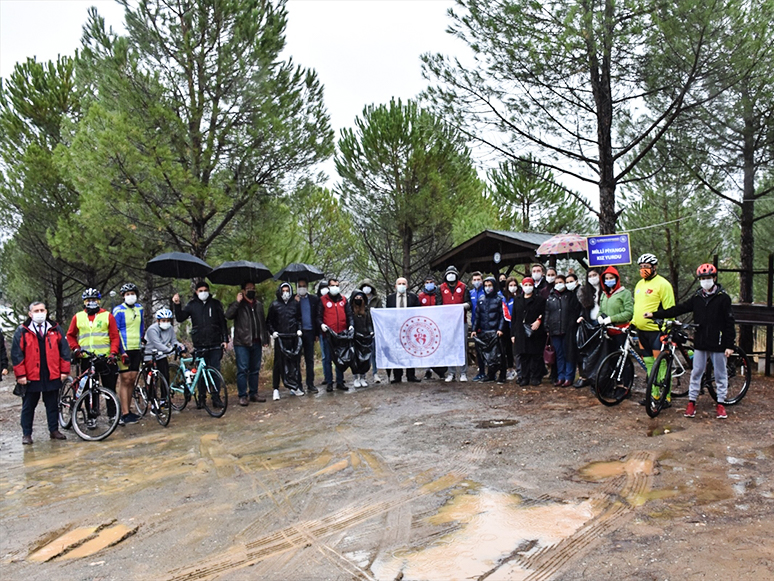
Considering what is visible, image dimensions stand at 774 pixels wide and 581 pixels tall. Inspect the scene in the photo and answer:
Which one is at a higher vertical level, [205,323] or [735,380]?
[205,323]

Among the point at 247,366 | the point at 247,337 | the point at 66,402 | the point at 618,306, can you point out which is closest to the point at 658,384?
the point at 618,306

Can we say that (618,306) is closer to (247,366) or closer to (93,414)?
(247,366)

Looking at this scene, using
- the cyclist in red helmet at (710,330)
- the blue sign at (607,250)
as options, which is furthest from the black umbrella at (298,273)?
the cyclist in red helmet at (710,330)

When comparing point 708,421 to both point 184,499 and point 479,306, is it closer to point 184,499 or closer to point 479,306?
point 479,306

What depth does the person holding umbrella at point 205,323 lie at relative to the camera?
9.82 m

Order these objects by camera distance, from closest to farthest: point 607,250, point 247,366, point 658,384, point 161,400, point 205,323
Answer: point 658,384 → point 161,400 → point 205,323 → point 247,366 → point 607,250

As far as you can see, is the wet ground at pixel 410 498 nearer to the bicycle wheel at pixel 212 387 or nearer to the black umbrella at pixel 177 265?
the bicycle wheel at pixel 212 387

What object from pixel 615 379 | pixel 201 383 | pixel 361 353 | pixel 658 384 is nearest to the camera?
pixel 658 384

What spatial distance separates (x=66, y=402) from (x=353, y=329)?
460cm

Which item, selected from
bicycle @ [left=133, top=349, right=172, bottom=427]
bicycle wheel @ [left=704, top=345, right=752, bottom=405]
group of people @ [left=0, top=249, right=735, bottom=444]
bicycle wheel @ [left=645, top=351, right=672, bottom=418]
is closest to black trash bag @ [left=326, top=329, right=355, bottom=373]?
group of people @ [left=0, top=249, right=735, bottom=444]

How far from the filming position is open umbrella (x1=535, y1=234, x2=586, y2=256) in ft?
38.0

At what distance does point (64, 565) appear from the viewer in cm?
431

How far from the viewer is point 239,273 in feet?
35.6

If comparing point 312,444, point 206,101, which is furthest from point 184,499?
point 206,101
